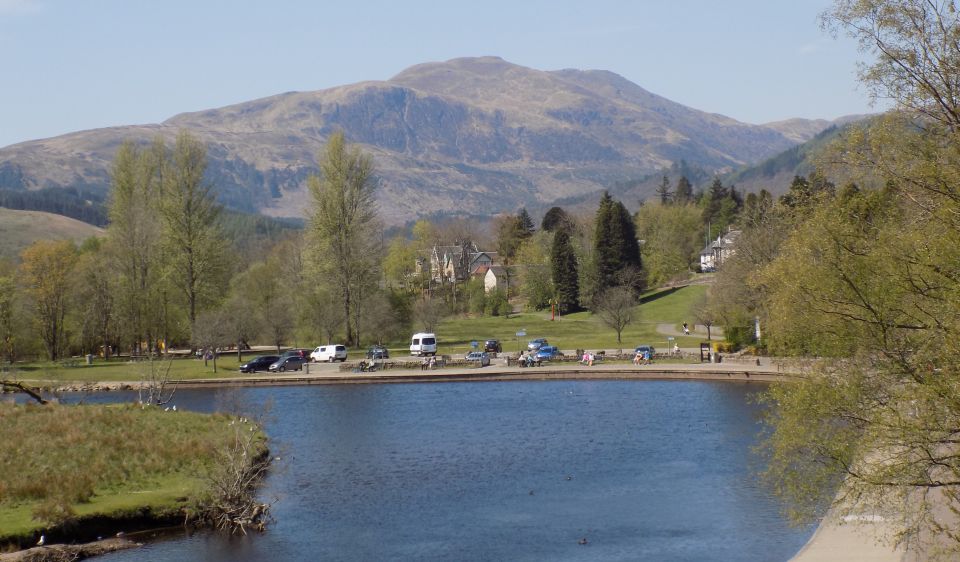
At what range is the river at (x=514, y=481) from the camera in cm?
2964

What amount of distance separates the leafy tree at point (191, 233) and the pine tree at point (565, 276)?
44.5m

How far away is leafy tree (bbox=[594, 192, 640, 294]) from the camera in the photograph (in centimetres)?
11712

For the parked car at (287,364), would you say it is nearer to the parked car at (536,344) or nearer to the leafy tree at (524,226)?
the parked car at (536,344)

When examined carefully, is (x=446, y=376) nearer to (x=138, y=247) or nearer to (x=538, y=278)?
(x=138, y=247)

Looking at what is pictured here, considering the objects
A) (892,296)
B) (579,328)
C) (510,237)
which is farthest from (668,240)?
(892,296)

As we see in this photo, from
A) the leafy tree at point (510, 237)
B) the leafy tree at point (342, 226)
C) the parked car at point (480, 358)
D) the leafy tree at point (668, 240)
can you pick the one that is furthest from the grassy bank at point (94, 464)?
the leafy tree at point (510, 237)

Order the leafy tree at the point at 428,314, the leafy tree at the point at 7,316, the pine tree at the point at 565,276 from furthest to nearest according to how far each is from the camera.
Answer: the pine tree at the point at 565,276 → the leafy tree at the point at 428,314 → the leafy tree at the point at 7,316

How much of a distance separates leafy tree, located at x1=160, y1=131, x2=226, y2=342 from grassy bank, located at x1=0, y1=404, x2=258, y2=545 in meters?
41.4

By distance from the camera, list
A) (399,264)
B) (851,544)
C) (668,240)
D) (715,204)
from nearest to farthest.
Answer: (851,544), (668,240), (399,264), (715,204)

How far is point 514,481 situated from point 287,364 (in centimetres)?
4401

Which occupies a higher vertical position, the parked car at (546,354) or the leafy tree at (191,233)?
the leafy tree at (191,233)

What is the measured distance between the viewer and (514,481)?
38.9 metres

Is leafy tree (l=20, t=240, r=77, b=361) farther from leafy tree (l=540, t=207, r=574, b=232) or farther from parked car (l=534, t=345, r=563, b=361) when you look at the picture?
leafy tree (l=540, t=207, r=574, b=232)

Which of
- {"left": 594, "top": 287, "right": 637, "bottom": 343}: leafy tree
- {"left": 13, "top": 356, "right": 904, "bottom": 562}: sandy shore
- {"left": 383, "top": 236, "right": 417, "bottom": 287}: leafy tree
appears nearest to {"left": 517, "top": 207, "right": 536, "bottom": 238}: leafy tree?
{"left": 383, "top": 236, "right": 417, "bottom": 287}: leafy tree
